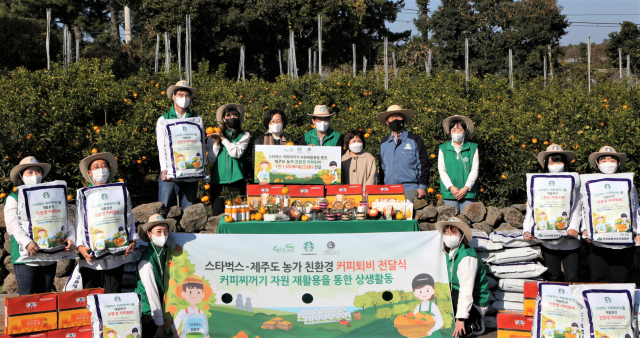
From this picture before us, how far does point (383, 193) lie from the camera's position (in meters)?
5.82

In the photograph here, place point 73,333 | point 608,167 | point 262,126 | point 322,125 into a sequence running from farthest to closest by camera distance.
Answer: point 262,126
point 322,125
point 608,167
point 73,333

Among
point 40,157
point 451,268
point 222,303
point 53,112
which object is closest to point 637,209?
point 451,268

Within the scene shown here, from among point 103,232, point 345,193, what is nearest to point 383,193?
point 345,193

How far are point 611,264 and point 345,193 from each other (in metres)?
2.70

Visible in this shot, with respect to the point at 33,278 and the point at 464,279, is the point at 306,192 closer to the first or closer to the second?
the point at 464,279

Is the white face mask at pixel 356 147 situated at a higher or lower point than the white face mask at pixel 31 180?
higher

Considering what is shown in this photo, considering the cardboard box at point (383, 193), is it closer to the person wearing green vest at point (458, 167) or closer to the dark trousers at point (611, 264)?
the person wearing green vest at point (458, 167)

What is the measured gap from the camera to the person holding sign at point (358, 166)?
638cm

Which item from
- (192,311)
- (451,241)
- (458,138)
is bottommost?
(192,311)

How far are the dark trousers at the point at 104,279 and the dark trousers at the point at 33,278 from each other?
345 millimetres

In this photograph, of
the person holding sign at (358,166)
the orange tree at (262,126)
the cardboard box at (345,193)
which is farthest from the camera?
the orange tree at (262,126)

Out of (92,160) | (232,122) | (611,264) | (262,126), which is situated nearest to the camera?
(92,160)

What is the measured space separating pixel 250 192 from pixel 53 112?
4.27 meters

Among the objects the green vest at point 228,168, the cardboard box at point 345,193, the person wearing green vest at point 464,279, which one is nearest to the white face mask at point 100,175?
the green vest at point 228,168
